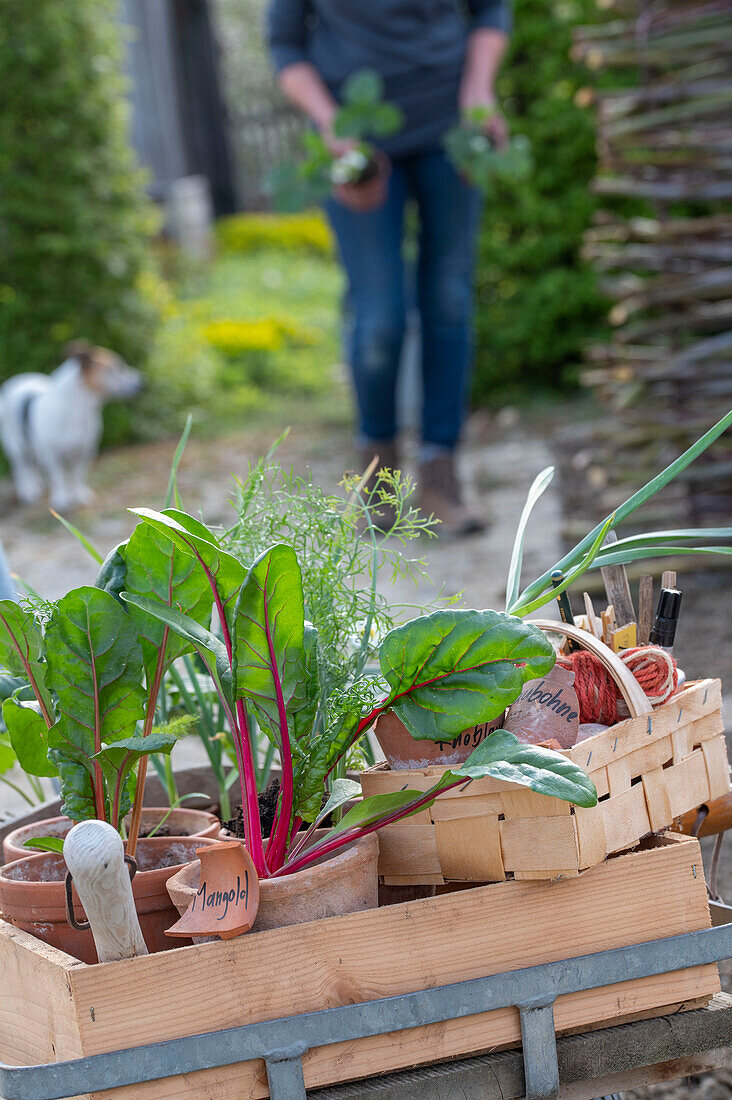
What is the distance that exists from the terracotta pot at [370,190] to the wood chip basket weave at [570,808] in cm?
246

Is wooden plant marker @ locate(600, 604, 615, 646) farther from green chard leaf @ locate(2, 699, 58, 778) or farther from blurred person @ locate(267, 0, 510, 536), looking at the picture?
blurred person @ locate(267, 0, 510, 536)

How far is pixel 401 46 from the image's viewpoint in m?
3.32

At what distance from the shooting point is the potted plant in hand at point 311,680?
3.11 ft

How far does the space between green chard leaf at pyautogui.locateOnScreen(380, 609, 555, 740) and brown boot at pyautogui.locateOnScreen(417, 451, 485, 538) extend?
8.80ft

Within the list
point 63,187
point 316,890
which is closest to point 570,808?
point 316,890

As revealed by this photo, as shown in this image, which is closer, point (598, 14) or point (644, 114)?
point (644, 114)

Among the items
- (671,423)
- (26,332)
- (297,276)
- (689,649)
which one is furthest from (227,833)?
(297,276)

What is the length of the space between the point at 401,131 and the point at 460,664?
8.85 ft

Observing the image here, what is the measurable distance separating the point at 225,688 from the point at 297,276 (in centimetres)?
1076

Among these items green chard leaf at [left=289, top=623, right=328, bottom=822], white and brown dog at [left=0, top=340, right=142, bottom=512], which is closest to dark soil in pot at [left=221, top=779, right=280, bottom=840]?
green chard leaf at [left=289, top=623, right=328, bottom=822]

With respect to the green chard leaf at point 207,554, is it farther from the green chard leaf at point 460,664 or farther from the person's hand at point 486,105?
the person's hand at point 486,105

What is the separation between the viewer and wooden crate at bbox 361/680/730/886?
3.17 ft

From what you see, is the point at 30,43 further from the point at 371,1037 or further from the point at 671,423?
the point at 371,1037

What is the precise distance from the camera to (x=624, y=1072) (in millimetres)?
1040
